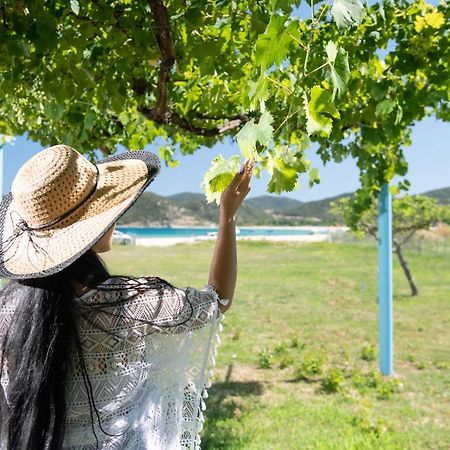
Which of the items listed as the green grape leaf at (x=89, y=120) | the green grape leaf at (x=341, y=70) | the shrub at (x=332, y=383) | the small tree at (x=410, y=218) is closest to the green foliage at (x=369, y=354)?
the shrub at (x=332, y=383)

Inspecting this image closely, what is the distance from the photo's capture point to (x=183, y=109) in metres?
3.10

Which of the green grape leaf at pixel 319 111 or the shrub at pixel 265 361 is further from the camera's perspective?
the shrub at pixel 265 361

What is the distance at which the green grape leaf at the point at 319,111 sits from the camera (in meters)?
0.84

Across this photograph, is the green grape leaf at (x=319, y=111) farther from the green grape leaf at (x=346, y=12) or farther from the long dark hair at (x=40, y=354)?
the long dark hair at (x=40, y=354)

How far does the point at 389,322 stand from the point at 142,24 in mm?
3573

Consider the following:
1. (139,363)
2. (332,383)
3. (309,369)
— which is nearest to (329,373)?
(332,383)

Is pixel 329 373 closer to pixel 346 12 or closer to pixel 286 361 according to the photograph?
pixel 286 361

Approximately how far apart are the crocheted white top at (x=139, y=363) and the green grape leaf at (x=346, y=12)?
23.2 inches

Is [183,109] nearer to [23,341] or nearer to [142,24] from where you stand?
[142,24]

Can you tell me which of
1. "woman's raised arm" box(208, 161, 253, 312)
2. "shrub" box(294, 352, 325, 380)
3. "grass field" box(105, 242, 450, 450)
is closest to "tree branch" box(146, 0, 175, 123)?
"grass field" box(105, 242, 450, 450)

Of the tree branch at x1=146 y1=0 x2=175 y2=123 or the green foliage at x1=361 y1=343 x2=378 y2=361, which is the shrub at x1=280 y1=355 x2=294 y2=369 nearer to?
the green foliage at x1=361 y1=343 x2=378 y2=361

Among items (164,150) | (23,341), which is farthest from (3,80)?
(164,150)

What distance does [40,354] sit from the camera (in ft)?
3.27

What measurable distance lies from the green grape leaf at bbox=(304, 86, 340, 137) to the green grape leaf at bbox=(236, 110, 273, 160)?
6cm
